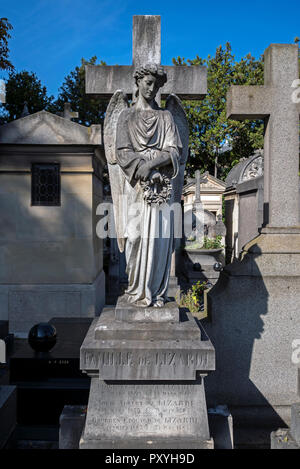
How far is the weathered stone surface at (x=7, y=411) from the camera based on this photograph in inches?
130

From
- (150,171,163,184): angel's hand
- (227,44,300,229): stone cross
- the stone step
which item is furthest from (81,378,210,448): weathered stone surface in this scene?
(227,44,300,229): stone cross

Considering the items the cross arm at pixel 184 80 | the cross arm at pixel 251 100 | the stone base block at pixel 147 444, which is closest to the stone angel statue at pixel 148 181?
the stone base block at pixel 147 444

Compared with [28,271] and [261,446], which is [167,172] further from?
[28,271]

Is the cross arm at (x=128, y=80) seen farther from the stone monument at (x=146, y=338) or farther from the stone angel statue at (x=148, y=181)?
the stone angel statue at (x=148, y=181)

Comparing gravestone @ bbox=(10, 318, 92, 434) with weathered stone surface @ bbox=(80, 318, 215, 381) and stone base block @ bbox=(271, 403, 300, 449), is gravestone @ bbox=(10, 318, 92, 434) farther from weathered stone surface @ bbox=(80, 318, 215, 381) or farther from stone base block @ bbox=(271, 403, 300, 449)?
stone base block @ bbox=(271, 403, 300, 449)

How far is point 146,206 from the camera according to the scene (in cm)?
292

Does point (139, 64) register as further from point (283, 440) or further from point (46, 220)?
point (283, 440)

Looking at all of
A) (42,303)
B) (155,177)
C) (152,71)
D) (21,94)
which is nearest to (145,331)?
(155,177)

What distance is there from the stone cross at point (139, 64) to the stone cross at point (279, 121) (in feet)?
2.12

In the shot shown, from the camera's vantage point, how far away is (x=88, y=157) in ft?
21.6

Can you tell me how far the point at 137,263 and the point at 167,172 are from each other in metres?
0.82

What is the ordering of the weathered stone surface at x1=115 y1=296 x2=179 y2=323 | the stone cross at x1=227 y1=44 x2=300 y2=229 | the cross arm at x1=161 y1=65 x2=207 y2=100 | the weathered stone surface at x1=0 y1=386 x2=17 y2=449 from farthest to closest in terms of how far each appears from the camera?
the cross arm at x1=161 y1=65 x2=207 y2=100, the stone cross at x1=227 y1=44 x2=300 y2=229, the weathered stone surface at x1=0 y1=386 x2=17 y2=449, the weathered stone surface at x1=115 y1=296 x2=179 y2=323

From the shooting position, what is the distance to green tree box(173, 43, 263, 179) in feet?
84.1
